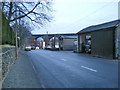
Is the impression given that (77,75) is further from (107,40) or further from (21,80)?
(107,40)

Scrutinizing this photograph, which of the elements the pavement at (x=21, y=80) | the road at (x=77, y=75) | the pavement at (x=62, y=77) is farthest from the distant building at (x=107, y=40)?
the pavement at (x=21, y=80)

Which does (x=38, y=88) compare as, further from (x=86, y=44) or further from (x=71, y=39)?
(x=71, y=39)

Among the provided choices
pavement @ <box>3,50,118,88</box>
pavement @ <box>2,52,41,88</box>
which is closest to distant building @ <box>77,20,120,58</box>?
pavement @ <box>3,50,118,88</box>

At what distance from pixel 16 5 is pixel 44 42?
334ft

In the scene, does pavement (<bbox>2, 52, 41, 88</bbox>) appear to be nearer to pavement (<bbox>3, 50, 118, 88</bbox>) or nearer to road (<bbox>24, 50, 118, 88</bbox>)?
pavement (<bbox>3, 50, 118, 88</bbox>)

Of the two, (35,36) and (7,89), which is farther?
(35,36)

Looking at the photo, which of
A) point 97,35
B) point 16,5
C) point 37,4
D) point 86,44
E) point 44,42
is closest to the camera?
point 16,5

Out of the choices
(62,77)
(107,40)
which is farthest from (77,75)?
(107,40)

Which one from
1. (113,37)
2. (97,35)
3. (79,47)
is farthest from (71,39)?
(113,37)

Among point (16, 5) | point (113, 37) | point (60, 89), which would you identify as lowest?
point (60, 89)

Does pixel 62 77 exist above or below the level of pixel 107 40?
below

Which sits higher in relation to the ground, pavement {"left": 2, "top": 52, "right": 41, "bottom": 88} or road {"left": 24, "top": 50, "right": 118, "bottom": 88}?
pavement {"left": 2, "top": 52, "right": 41, "bottom": 88}

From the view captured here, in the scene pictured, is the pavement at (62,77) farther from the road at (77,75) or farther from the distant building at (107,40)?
the distant building at (107,40)

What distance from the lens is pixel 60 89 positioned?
22.1 ft
